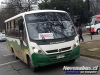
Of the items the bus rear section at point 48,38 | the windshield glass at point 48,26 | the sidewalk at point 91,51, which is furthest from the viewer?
the sidewalk at point 91,51

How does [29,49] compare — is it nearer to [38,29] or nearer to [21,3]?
[38,29]

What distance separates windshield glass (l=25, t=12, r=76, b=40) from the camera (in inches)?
313

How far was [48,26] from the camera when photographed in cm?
824

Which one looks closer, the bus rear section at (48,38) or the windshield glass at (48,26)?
the bus rear section at (48,38)

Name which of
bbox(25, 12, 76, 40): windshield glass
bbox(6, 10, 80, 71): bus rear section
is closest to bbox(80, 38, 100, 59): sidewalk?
bbox(6, 10, 80, 71): bus rear section

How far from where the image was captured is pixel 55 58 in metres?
7.63

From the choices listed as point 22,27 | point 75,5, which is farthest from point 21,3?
point 22,27

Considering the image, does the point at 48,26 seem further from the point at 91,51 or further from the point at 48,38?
the point at 91,51

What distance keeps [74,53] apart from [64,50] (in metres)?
0.54

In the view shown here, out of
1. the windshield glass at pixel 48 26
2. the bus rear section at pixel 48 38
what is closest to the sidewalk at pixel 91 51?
the bus rear section at pixel 48 38

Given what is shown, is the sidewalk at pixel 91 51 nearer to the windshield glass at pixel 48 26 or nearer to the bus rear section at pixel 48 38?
the bus rear section at pixel 48 38

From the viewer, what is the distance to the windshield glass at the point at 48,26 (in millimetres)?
7941

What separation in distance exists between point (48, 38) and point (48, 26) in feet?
2.21

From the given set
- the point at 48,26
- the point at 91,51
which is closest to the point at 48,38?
the point at 48,26
